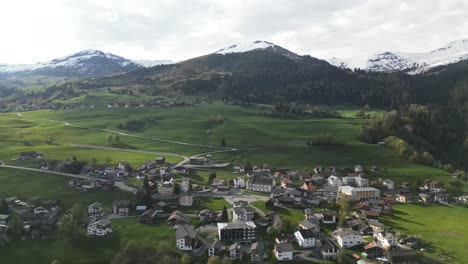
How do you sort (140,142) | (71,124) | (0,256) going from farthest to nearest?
(71,124), (140,142), (0,256)

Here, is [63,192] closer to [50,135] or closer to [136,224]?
[136,224]

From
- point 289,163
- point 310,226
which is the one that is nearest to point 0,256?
point 310,226

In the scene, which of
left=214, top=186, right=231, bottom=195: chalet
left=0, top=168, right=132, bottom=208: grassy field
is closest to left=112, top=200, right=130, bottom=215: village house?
left=0, top=168, right=132, bottom=208: grassy field

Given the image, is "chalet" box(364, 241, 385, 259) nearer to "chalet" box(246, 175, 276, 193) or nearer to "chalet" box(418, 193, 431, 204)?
"chalet" box(246, 175, 276, 193)

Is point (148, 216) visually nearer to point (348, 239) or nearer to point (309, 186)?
point (348, 239)

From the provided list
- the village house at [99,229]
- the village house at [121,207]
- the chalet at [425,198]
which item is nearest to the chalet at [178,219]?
the village house at [121,207]

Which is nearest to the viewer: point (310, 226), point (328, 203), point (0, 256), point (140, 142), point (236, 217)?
point (0, 256)
